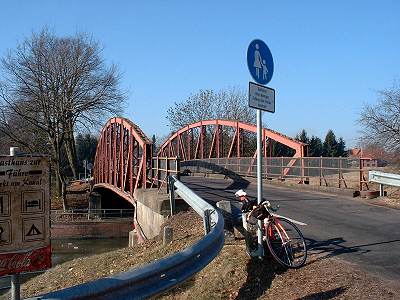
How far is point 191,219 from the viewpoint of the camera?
13.0 m

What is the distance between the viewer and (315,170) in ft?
72.9

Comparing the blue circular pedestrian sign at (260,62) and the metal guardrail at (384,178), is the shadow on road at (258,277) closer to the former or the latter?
the blue circular pedestrian sign at (260,62)

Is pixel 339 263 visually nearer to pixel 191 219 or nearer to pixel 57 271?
pixel 191 219

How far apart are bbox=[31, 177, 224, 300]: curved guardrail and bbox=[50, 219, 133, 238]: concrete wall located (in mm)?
36284

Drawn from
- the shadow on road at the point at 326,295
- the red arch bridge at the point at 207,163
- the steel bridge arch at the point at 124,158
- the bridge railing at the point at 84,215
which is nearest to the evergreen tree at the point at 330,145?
the red arch bridge at the point at 207,163

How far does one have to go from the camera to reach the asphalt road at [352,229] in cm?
780

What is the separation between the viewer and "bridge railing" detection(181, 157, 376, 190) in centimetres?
1953

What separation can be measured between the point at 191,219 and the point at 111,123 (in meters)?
31.0

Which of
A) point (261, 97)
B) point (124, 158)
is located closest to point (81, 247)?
point (124, 158)

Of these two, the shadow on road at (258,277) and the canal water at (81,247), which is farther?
the canal water at (81,247)

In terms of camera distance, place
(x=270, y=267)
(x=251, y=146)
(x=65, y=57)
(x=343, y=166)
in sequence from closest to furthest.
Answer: (x=270, y=267), (x=343, y=166), (x=65, y=57), (x=251, y=146)

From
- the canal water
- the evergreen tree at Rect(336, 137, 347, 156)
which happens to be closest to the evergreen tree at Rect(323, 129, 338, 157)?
the evergreen tree at Rect(336, 137, 347, 156)

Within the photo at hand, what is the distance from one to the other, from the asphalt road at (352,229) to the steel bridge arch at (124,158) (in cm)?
992

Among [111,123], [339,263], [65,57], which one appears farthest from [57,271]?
[65,57]
